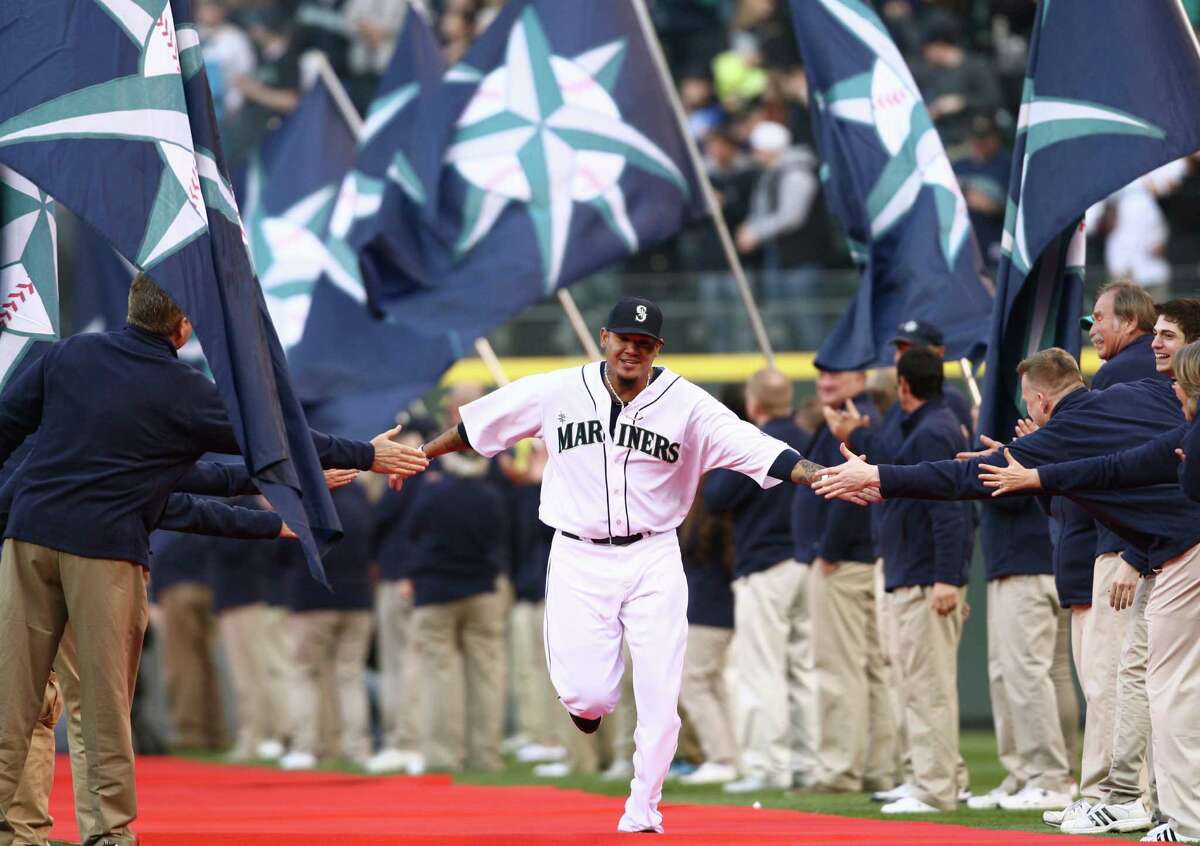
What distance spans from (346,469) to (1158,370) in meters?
3.83

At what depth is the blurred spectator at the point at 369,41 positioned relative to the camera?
2411cm

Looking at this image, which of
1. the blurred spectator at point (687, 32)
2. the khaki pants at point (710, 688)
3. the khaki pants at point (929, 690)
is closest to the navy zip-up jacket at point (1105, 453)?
the khaki pants at point (929, 690)

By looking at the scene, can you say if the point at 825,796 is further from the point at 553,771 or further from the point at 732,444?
the point at 732,444

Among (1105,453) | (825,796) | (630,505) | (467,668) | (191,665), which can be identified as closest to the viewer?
(1105,453)

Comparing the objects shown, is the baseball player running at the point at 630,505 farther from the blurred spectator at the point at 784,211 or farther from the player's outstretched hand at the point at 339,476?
the blurred spectator at the point at 784,211

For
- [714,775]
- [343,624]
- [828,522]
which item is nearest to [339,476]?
[828,522]

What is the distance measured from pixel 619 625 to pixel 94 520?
264cm

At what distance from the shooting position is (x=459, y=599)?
16.8 meters

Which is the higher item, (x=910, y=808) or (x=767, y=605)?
(x=767, y=605)

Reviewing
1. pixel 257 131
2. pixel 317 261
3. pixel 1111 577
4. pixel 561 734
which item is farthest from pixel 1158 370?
pixel 257 131

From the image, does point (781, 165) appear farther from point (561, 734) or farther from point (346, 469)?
point (346, 469)

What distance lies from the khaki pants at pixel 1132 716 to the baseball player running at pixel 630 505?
5.72 feet

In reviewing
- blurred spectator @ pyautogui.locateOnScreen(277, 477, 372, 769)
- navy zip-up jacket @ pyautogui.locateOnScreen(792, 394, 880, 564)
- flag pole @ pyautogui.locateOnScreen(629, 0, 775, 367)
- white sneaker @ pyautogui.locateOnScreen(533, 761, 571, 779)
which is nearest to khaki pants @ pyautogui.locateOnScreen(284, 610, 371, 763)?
blurred spectator @ pyautogui.locateOnScreen(277, 477, 372, 769)

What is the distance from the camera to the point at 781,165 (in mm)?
20719
